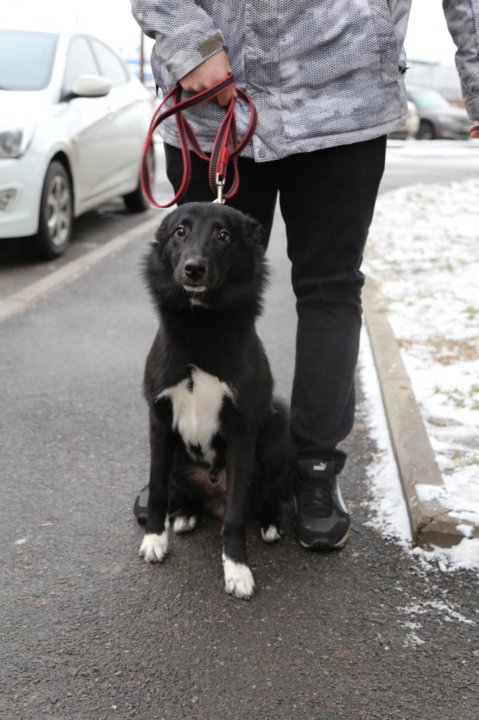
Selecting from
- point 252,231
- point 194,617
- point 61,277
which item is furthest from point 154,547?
point 61,277

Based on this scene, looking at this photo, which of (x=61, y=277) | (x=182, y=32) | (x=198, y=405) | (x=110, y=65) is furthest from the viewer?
(x=110, y=65)

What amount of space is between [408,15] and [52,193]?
173 inches

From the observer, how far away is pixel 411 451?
317 centimetres

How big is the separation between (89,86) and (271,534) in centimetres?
487

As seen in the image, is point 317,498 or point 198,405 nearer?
point 198,405

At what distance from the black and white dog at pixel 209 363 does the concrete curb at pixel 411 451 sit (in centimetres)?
60

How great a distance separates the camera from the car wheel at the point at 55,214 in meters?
6.18

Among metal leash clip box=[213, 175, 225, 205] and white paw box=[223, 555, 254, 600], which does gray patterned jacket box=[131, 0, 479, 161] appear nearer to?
metal leash clip box=[213, 175, 225, 205]

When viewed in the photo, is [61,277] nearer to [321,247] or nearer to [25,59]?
[25,59]

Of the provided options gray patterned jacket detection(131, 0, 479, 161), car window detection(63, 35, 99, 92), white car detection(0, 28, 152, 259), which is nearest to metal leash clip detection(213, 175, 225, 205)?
gray patterned jacket detection(131, 0, 479, 161)

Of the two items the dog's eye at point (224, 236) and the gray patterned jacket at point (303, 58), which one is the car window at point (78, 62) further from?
the dog's eye at point (224, 236)

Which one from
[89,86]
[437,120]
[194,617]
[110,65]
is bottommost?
[437,120]

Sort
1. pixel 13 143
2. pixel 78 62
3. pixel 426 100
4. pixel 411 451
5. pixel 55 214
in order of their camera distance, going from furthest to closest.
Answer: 1. pixel 426 100
2. pixel 78 62
3. pixel 55 214
4. pixel 13 143
5. pixel 411 451

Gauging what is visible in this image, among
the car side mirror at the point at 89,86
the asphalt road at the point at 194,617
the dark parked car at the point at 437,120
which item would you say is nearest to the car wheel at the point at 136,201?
the car side mirror at the point at 89,86
